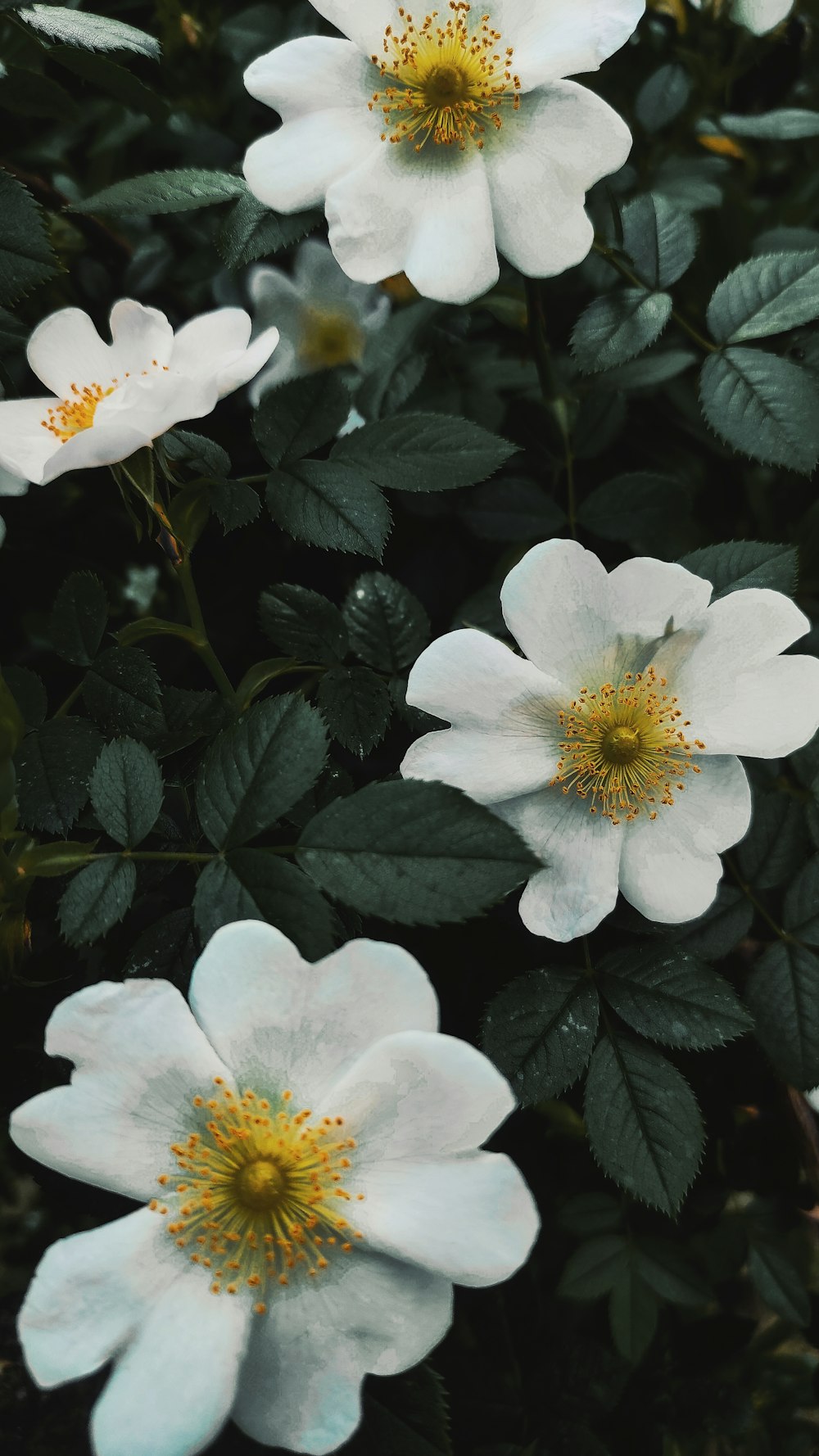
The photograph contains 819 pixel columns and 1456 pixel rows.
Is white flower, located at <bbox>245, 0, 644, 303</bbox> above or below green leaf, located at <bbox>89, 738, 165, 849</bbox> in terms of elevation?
above

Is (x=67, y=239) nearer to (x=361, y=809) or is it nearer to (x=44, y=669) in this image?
(x=44, y=669)

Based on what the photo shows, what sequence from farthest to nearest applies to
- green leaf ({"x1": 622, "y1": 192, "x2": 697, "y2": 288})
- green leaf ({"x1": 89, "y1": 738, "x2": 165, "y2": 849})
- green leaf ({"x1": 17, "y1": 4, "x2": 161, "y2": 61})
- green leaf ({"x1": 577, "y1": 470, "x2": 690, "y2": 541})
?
1. green leaf ({"x1": 577, "y1": 470, "x2": 690, "y2": 541})
2. green leaf ({"x1": 622, "y1": 192, "x2": 697, "y2": 288})
3. green leaf ({"x1": 17, "y1": 4, "x2": 161, "y2": 61})
4. green leaf ({"x1": 89, "y1": 738, "x2": 165, "y2": 849})

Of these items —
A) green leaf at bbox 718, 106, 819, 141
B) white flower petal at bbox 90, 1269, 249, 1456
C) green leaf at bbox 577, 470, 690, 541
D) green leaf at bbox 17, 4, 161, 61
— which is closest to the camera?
white flower petal at bbox 90, 1269, 249, 1456

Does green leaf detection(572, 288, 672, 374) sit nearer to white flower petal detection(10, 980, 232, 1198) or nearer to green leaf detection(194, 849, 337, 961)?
green leaf detection(194, 849, 337, 961)

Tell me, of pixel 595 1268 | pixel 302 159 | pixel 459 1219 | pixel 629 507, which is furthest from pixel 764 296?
pixel 595 1268

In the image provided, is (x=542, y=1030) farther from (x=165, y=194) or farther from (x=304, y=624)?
(x=165, y=194)

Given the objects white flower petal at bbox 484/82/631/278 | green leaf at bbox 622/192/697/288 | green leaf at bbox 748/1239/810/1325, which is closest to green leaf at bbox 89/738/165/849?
white flower petal at bbox 484/82/631/278

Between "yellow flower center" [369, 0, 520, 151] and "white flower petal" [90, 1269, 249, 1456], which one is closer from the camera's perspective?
"white flower petal" [90, 1269, 249, 1456]
